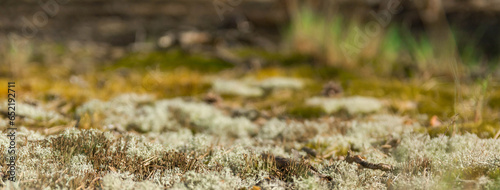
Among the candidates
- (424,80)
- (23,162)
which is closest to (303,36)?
(424,80)

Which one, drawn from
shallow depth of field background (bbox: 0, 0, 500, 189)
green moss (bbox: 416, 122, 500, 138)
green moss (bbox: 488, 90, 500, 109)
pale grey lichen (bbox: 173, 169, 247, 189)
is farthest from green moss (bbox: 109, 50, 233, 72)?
pale grey lichen (bbox: 173, 169, 247, 189)

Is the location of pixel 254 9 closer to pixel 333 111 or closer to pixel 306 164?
pixel 333 111

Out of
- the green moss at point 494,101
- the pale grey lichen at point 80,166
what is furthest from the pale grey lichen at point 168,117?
the green moss at point 494,101

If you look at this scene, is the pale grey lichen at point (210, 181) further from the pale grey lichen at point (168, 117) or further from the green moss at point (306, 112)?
the green moss at point (306, 112)

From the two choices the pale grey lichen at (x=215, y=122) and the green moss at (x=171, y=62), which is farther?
the green moss at (x=171, y=62)

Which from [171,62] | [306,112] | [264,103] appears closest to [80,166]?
[306,112]

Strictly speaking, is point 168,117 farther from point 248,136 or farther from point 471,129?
point 471,129
